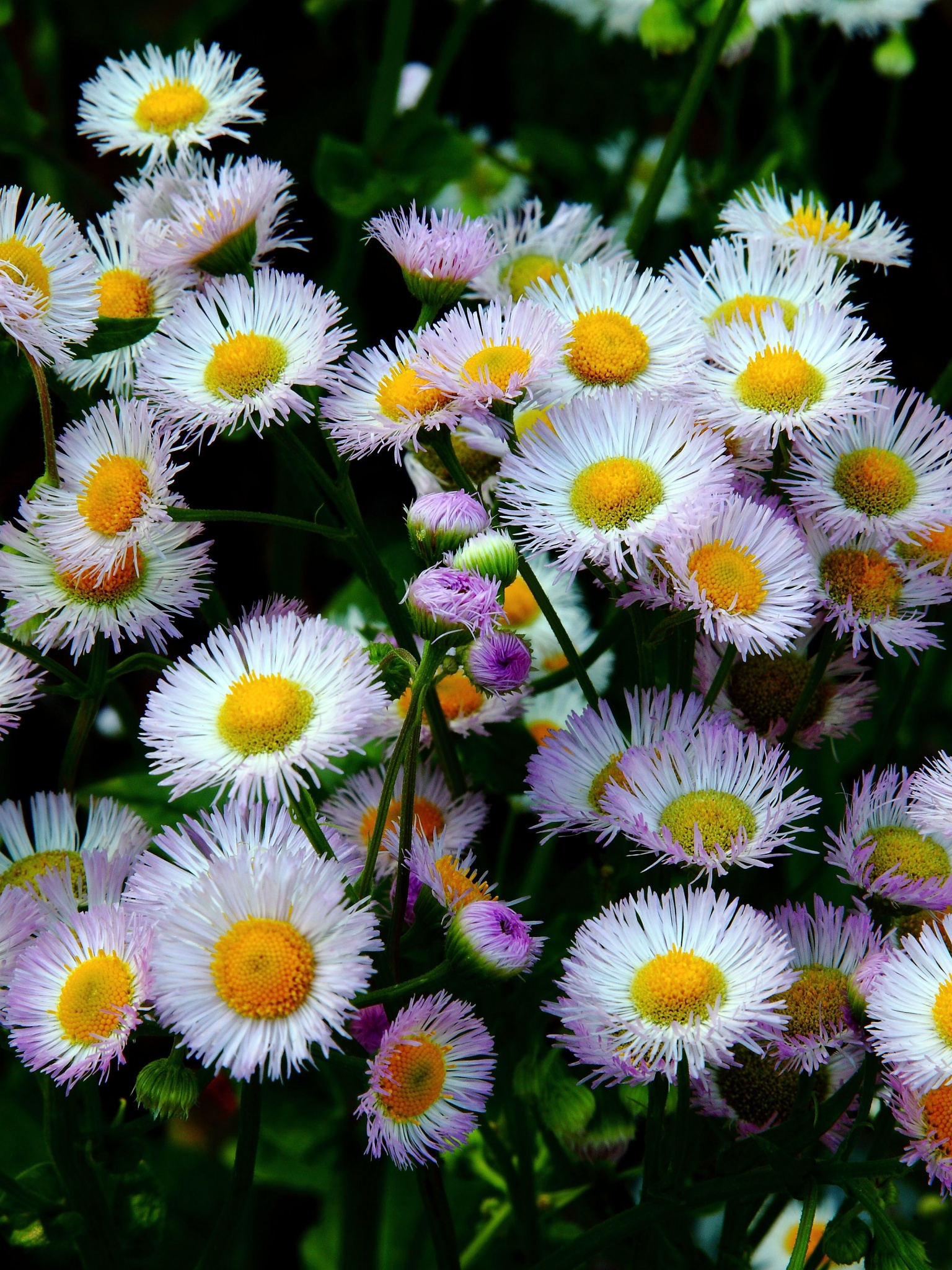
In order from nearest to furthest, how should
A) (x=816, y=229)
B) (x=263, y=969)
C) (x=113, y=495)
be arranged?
(x=263, y=969), (x=113, y=495), (x=816, y=229)

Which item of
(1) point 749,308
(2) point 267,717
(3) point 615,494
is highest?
(1) point 749,308

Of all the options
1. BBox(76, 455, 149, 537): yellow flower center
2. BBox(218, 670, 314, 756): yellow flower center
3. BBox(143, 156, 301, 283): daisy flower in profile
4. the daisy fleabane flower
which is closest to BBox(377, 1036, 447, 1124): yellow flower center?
the daisy fleabane flower

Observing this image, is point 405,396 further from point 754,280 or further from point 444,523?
point 754,280

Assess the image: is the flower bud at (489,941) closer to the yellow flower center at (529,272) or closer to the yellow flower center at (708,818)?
the yellow flower center at (708,818)

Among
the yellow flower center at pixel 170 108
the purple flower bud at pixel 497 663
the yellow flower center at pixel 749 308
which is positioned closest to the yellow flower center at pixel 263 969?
the purple flower bud at pixel 497 663

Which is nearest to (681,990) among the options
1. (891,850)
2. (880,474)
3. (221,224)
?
(891,850)

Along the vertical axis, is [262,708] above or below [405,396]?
below

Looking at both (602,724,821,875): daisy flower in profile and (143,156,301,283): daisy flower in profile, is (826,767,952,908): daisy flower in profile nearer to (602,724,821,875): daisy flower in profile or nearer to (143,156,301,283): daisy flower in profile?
(602,724,821,875): daisy flower in profile
